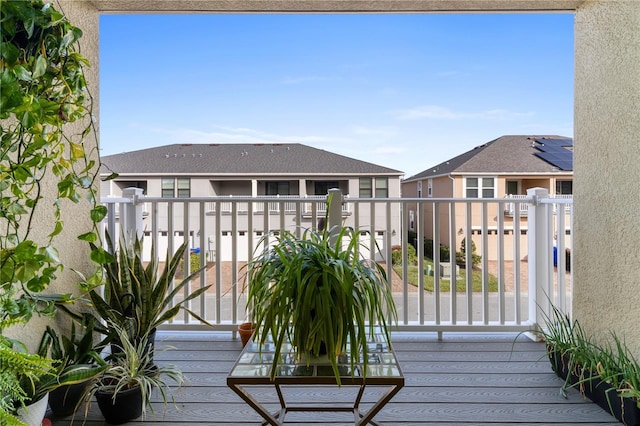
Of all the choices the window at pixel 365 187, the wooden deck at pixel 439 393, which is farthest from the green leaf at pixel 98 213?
the window at pixel 365 187

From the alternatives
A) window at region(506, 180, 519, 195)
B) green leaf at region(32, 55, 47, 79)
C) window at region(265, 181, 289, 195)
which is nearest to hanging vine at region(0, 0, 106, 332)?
green leaf at region(32, 55, 47, 79)

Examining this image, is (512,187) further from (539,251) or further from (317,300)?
(317,300)

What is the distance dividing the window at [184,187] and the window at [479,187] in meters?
3.70

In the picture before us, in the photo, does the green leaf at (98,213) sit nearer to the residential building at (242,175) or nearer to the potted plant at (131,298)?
the potted plant at (131,298)

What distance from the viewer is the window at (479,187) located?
15.1ft

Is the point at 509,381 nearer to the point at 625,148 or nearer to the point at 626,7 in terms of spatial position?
the point at 625,148

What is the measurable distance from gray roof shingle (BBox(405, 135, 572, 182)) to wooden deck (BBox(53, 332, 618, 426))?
228 cm

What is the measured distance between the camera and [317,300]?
4.04ft

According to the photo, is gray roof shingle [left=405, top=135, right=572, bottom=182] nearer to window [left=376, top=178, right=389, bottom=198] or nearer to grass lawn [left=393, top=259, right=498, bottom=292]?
window [left=376, top=178, right=389, bottom=198]

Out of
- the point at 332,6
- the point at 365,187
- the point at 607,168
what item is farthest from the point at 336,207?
the point at 365,187

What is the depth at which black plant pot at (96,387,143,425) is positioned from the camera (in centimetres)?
169

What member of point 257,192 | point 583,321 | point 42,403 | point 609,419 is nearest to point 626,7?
point 583,321

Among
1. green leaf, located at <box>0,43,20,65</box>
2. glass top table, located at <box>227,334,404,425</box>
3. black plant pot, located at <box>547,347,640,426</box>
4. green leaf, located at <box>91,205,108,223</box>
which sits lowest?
black plant pot, located at <box>547,347,640,426</box>

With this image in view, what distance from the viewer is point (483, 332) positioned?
110 inches
